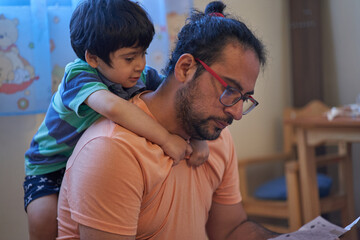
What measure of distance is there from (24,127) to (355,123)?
1.64 meters

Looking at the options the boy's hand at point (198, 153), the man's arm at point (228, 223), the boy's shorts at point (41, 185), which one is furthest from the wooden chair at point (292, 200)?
the boy's shorts at point (41, 185)

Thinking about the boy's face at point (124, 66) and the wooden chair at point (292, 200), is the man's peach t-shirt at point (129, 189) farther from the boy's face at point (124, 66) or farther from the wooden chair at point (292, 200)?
the wooden chair at point (292, 200)

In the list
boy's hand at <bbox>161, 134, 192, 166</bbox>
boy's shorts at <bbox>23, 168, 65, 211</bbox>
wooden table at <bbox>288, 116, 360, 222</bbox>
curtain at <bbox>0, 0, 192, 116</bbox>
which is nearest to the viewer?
boy's hand at <bbox>161, 134, 192, 166</bbox>

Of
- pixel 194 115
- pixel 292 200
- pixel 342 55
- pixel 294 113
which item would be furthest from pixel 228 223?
pixel 342 55

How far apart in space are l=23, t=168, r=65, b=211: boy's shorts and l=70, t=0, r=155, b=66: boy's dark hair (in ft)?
1.47

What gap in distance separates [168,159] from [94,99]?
0.28 meters

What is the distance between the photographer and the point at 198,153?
4.25 ft

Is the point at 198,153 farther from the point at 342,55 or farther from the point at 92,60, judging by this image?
Answer: the point at 342,55

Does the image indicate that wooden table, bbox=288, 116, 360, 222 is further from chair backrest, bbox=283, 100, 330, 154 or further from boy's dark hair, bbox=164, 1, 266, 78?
boy's dark hair, bbox=164, 1, 266, 78

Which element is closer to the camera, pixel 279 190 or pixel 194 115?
pixel 194 115

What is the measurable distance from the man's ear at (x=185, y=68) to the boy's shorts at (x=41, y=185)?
0.55 metres

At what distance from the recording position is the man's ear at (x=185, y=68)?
1.25 m

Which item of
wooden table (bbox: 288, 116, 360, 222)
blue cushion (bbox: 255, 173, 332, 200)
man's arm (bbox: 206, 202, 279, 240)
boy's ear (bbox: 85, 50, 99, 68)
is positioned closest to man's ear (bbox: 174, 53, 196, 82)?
boy's ear (bbox: 85, 50, 99, 68)

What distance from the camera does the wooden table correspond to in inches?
89.3
